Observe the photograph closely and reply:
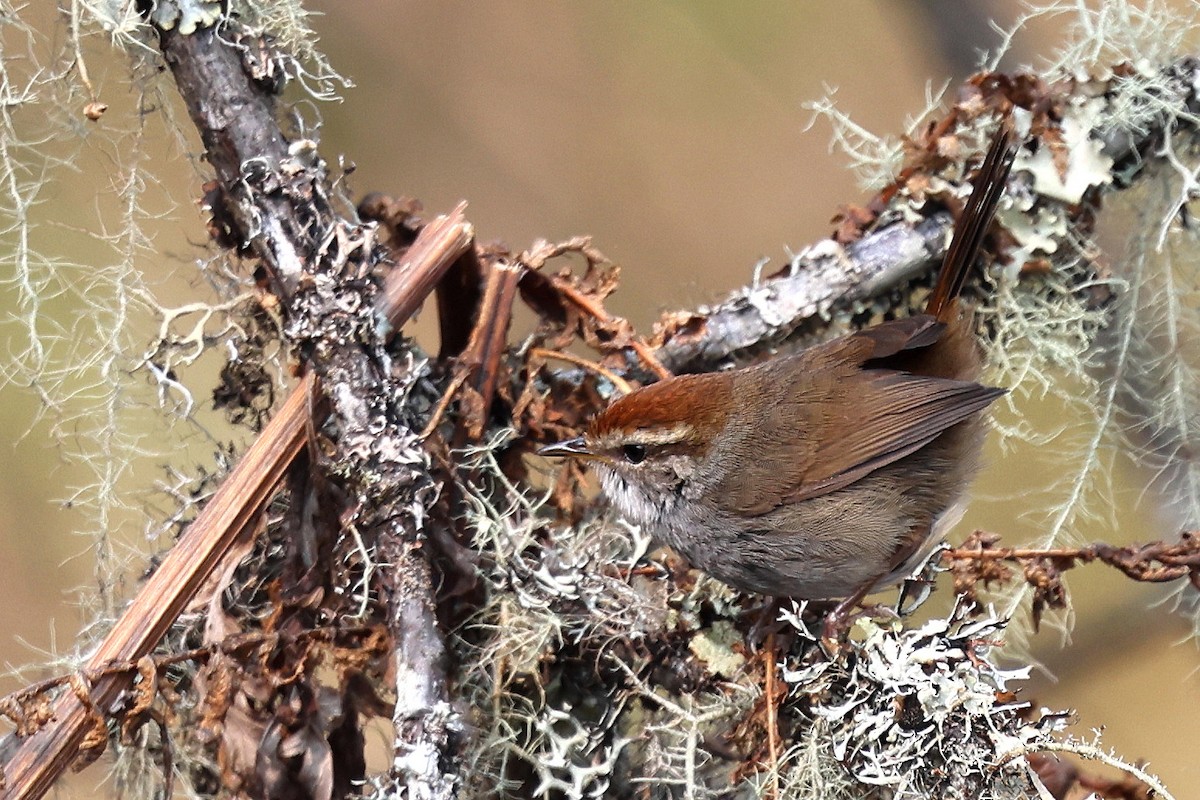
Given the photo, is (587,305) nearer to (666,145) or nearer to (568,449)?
(568,449)

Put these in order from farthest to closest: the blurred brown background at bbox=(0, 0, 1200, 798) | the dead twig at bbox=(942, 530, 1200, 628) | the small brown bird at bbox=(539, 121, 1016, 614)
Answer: the blurred brown background at bbox=(0, 0, 1200, 798), the small brown bird at bbox=(539, 121, 1016, 614), the dead twig at bbox=(942, 530, 1200, 628)

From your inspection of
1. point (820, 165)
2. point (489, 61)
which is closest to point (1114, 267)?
point (820, 165)

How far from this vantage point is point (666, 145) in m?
2.33

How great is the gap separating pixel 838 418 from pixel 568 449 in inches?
20.3

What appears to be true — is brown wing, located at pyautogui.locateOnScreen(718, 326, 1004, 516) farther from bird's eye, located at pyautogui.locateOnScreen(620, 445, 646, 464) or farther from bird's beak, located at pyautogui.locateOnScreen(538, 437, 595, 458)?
bird's beak, located at pyautogui.locateOnScreen(538, 437, 595, 458)

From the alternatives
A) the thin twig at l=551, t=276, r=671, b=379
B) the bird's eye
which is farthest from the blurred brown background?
the bird's eye

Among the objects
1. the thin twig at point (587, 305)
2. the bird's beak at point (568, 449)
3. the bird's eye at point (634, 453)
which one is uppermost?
the thin twig at point (587, 305)

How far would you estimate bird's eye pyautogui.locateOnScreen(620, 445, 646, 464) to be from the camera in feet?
5.72

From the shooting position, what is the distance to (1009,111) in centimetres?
182

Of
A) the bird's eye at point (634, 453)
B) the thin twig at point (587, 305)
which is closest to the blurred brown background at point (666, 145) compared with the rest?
the thin twig at point (587, 305)

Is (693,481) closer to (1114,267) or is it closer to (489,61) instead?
(1114,267)

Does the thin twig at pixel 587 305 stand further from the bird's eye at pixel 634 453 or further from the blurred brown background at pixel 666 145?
the blurred brown background at pixel 666 145

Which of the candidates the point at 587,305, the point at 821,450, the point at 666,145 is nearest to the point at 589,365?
the point at 587,305

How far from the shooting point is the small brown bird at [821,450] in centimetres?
170
